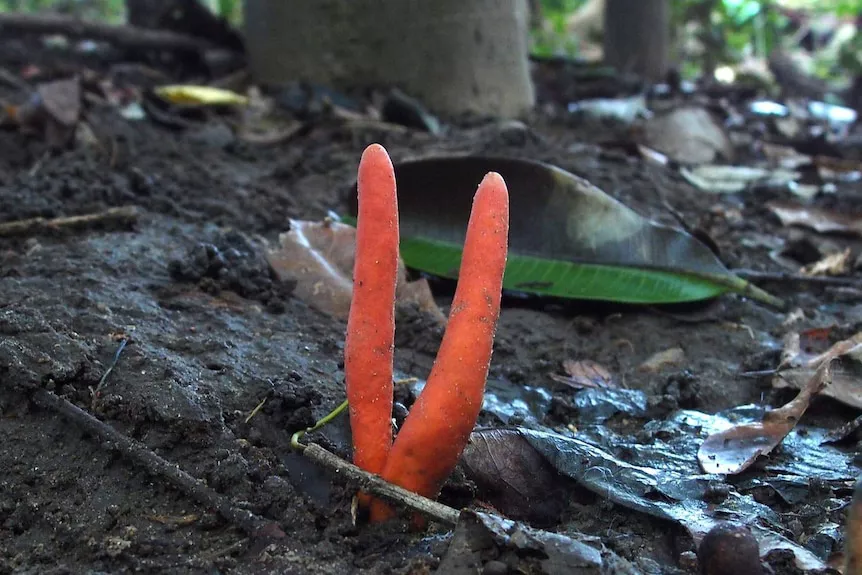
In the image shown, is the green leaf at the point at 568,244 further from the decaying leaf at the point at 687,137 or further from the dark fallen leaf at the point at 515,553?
the decaying leaf at the point at 687,137

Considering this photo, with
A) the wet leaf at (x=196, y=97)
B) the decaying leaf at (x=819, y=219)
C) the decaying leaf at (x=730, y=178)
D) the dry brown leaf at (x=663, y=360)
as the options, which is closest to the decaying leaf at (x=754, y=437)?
the dry brown leaf at (x=663, y=360)

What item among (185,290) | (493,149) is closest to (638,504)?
(185,290)

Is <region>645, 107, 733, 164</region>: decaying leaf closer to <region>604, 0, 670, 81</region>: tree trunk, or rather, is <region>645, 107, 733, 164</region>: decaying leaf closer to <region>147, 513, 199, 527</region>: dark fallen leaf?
<region>604, 0, 670, 81</region>: tree trunk

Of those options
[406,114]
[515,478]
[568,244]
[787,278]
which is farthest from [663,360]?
[406,114]

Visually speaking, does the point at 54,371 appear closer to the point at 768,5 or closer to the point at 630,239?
the point at 630,239

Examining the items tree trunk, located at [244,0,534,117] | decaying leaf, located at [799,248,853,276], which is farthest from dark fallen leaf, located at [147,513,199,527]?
tree trunk, located at [244,0,534,117]
